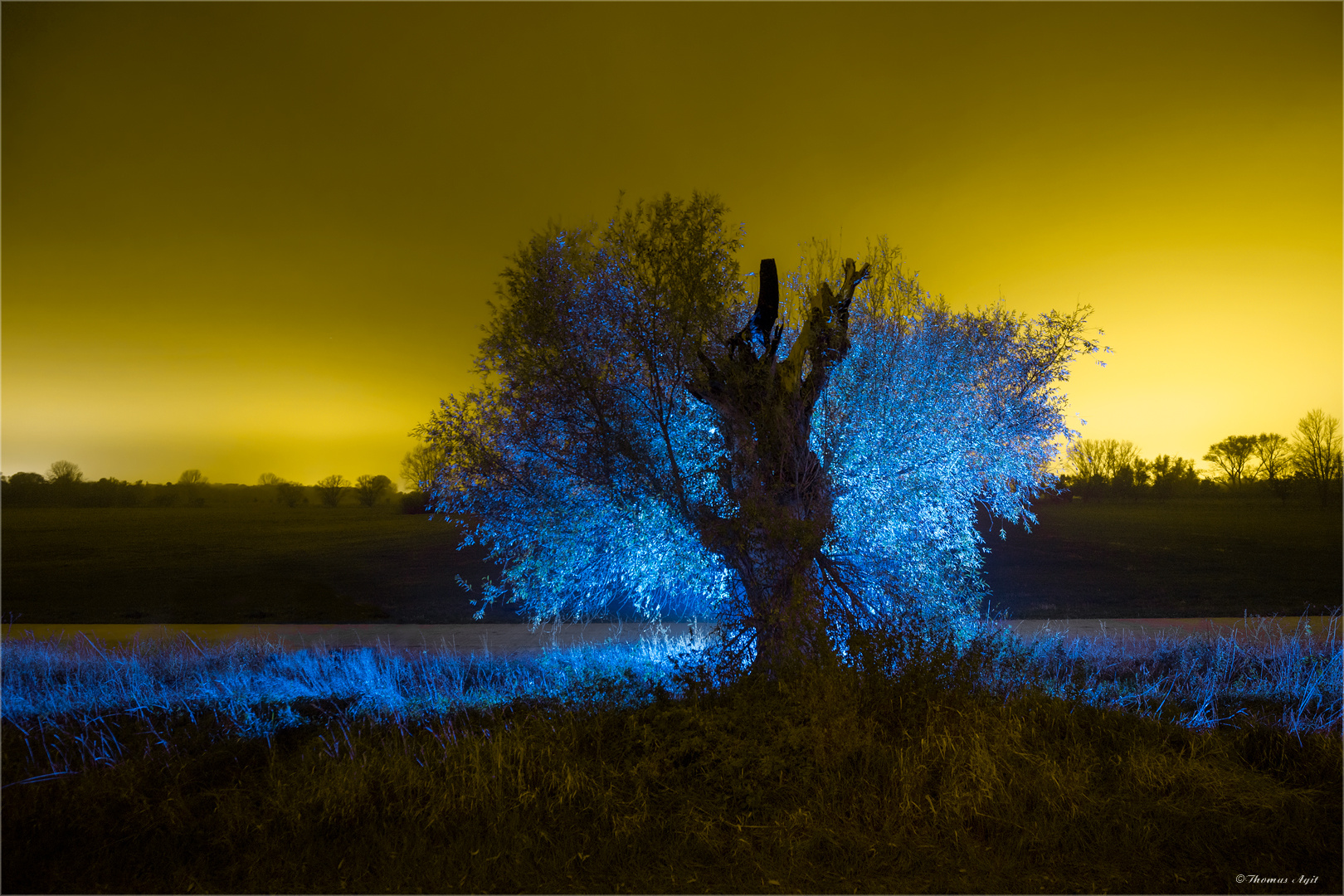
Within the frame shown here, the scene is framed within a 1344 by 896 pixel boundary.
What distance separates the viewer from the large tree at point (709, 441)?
7.35 metres

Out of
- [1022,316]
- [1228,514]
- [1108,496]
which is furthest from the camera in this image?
[1108,496]

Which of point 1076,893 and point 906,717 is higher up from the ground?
point 906,717

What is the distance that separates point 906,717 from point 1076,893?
1473 millimetres

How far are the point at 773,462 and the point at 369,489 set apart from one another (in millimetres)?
51580

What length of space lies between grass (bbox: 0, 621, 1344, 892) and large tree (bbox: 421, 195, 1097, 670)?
5.27ft

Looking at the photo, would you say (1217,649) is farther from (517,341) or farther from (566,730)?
(517,341)

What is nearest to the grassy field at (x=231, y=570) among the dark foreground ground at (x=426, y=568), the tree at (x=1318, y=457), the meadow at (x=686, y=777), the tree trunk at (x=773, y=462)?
the dark foreground ground at (x=426, y=568)

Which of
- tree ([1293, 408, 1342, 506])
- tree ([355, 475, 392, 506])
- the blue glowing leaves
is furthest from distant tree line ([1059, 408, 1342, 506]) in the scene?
tree ([355, 475, 392, 506])

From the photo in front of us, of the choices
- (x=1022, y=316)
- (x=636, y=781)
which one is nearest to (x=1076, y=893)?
(x=636, y=781)

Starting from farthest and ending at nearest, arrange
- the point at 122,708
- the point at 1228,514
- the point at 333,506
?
the point at 333,506 → the point at 1228,514 → the point at 122,708

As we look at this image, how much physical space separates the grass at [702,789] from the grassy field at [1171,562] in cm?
901

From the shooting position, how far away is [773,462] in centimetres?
733

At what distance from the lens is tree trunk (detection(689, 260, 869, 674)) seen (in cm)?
660

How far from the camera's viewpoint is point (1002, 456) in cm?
905
